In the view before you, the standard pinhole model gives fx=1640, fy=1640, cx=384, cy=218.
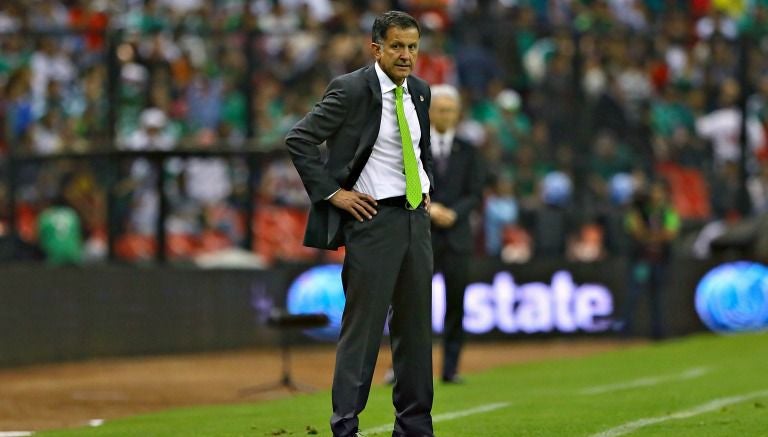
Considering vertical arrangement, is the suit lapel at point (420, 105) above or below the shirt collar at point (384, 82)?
below

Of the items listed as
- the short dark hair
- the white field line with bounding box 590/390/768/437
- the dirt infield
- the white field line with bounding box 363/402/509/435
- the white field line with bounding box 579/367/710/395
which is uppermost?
the short dark hair

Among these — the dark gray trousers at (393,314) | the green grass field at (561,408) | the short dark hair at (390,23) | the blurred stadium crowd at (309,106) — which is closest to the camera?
the short dark hair at (390,23)

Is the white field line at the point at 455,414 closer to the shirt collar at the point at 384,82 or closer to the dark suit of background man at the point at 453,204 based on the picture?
the dark suit of background man at the point at 453,204

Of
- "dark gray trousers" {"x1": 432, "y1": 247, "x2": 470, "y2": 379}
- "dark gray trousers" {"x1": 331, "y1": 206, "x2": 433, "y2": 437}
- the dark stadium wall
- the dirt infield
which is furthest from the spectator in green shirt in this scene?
"dark gray trousers" {"x1": 331, "y1": 206, "x2": 433, "y2": 437}

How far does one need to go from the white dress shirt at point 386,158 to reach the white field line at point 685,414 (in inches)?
82.7

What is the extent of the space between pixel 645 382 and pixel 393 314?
5766 mm

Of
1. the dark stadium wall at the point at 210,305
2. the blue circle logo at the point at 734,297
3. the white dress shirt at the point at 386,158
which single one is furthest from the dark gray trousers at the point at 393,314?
the blue circle logo at the point at 734,297

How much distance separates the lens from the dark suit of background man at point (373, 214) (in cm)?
785

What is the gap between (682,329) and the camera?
64.9 ft

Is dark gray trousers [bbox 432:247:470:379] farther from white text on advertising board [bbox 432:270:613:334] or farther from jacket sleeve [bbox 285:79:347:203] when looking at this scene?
white text on advertising board [bbox 432:270:613:334]

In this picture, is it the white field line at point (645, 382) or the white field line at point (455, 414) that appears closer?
Result: the white field line at point (455, 414)

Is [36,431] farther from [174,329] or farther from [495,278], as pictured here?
[495,278]

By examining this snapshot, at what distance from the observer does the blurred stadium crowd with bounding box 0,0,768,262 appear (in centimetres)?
1714

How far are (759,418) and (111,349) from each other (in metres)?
8.74
